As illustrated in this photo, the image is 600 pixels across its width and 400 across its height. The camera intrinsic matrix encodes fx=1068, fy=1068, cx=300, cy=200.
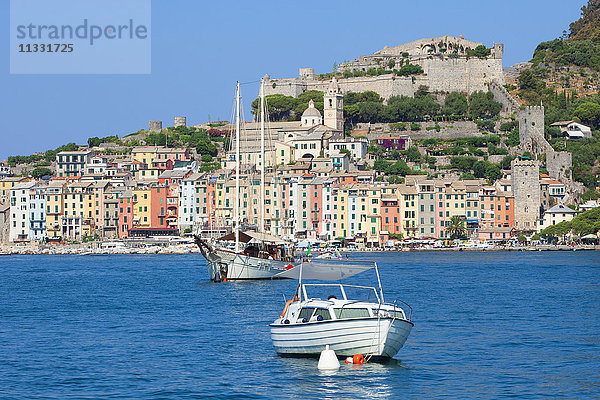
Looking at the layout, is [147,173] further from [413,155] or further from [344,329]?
[344,329]

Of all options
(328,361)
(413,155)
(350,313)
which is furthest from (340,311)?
(413,155)

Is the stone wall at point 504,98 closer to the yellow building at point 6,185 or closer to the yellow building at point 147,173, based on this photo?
the yellow building at point 147,173

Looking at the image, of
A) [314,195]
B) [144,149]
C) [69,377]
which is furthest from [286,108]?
[69,377]

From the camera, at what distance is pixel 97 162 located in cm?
11519

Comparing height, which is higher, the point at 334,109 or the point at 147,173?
the point at 334,109

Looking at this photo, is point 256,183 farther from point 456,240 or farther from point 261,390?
point 261,390

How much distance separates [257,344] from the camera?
2780cm

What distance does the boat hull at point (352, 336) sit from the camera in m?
23.2

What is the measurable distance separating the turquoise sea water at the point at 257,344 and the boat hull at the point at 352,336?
37cm

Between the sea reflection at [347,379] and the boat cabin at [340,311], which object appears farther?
the boat cabin at [340,311]


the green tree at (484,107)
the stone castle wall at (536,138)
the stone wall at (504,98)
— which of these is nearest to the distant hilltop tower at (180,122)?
the green tree at (484,107)

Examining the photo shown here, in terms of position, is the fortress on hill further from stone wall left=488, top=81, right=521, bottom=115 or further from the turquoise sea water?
the turquoise sea water

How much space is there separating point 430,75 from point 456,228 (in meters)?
33.9

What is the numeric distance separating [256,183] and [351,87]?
3578 cm
